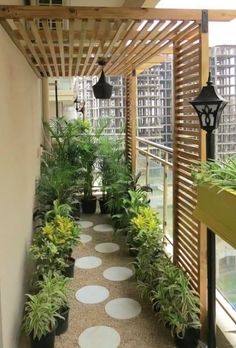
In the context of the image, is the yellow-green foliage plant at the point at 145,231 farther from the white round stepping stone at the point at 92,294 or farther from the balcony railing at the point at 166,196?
the white round stepping stone at the point at 92,294

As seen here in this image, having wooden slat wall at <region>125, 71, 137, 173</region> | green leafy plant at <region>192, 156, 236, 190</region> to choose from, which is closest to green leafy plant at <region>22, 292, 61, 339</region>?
green leafy plant at <region>192, 156, 236, 190</region>

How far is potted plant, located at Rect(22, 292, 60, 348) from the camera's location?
250 centimetres

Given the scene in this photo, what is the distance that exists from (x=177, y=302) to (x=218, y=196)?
1211 millimetres

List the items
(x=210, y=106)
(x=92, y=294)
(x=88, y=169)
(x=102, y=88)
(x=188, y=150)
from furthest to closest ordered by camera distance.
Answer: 1. (x=88, y=169)
2. (x=102, y=88)
3. (x=92, y=294)
4. (x=188, y=150)
5. (x=210, y=106)

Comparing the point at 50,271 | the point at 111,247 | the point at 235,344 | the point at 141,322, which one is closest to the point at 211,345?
the point at 235,344

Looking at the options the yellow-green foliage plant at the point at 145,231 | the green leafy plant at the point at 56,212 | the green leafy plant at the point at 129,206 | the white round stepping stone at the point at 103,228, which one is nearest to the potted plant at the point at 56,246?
the green leafy plant at the point at 56,212

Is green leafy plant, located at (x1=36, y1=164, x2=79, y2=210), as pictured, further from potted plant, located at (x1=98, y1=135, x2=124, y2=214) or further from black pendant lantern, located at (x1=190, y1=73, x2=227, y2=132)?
black pendant lantern, located at (x1=190, y1=73, x2=227, y2=132)

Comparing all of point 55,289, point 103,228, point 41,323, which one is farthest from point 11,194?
point 103,228

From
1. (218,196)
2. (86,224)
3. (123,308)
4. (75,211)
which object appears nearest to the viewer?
(218,196)

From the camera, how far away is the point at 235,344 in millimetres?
2438

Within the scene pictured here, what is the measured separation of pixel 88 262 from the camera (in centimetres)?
419

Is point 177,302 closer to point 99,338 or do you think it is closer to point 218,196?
point 99,338

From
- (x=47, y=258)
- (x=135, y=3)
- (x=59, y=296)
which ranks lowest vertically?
(x=59, y=296)

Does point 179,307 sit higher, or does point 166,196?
point 166,196
